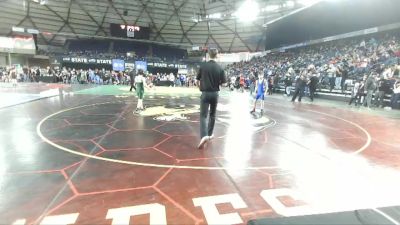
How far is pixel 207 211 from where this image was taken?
314cm

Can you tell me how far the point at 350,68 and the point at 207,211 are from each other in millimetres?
20402

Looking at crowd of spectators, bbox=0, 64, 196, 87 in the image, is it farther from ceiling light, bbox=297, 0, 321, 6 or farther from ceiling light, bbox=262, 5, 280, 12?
ceiling light, bbox=297, 0, 321, 6

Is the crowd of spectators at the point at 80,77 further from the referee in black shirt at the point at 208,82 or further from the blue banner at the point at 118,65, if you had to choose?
the referee in black shirt at the point at 208,82

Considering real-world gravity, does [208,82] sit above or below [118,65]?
below

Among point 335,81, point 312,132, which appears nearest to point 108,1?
point 335,81

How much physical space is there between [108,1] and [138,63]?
874 centimetres

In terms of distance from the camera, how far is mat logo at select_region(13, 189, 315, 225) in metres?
2.91

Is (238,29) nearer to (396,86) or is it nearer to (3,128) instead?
(396,86)

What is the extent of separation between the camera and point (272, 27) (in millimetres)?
37312

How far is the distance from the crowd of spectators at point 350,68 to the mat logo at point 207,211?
27.9 feet

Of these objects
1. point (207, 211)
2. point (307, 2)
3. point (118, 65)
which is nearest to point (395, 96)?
point (207, 211)

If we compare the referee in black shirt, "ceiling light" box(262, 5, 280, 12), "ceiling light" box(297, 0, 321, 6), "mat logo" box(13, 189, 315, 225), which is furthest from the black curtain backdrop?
"mat logo" box(13, 189, 315, 225)

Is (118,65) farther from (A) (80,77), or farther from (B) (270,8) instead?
(B) (270,8)

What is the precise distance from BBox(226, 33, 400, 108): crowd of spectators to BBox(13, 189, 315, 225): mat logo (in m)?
8.50
